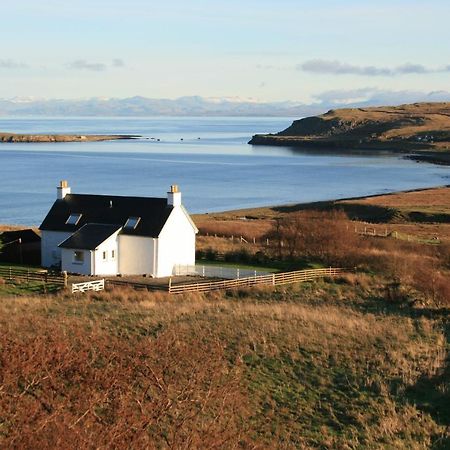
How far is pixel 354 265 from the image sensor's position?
40125 mm

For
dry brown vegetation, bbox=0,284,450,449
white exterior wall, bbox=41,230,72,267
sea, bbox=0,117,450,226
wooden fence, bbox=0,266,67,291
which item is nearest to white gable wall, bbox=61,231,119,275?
wooden fence, bbox=0,266,67,291

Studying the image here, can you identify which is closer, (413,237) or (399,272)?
(399,272)

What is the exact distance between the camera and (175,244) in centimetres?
3675

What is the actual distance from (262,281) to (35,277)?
9383 millimetres

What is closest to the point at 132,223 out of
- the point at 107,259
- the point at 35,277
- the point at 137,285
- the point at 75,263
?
the point at 107,259

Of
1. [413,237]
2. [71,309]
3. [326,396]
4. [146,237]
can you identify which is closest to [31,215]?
[413,237]

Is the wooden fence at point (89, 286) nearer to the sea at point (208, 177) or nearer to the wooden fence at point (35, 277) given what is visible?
the wooden fence at point (35, 277)

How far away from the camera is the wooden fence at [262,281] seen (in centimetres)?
3208

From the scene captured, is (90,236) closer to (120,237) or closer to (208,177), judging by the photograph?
(120,237)

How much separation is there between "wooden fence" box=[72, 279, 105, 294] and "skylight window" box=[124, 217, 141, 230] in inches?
185

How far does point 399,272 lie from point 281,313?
42.6 feet

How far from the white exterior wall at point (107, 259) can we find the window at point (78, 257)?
0.64 metres

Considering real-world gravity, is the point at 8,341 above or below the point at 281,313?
above

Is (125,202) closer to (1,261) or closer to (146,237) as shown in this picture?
(146,237)
